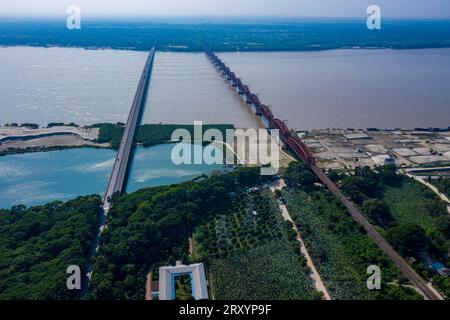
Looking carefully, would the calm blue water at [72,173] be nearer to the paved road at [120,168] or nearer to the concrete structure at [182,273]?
the paved road at [120,168]

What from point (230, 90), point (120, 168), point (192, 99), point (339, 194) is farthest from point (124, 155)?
point (230, 90)

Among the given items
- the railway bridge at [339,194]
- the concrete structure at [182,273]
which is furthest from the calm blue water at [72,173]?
the concrete structure at [182,273]

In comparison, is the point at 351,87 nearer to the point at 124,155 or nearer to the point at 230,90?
the point at 230,90

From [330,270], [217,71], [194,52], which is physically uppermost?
[194,52]

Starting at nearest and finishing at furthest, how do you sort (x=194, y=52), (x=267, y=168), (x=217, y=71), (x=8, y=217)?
(x=8, y=217) → (x=267, y=168) → (x=217, y=71) → (x=194, y=52)

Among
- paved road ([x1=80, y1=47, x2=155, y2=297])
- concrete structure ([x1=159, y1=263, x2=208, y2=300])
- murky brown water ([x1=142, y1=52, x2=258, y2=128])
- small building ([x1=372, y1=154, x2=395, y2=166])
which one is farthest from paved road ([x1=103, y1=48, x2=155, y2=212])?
small building ([x1=372, y1=154, x2=395, y2=166])
